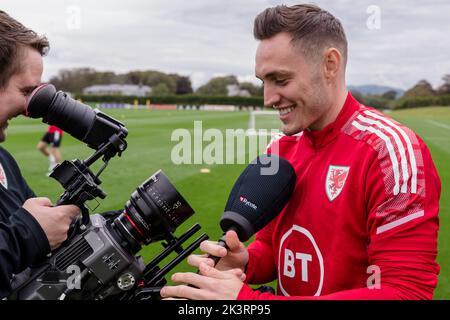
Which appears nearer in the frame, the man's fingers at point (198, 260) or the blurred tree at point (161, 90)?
the man's fingers at point (198, 260)

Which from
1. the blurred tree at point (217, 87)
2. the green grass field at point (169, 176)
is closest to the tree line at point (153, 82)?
the blurred tree at point (217, 87)

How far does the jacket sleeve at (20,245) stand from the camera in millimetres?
2107

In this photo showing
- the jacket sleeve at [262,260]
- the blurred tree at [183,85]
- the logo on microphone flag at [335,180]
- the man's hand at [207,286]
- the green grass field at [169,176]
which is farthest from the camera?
the blurred tree at [183,85]

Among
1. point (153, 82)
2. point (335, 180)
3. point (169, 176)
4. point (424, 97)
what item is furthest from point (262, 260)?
point (153, 82)

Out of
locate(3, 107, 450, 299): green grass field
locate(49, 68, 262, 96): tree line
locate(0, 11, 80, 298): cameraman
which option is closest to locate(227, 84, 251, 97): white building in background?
locate(49, 68, 262, 96): tree line

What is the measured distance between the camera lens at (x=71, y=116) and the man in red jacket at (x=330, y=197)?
712mm

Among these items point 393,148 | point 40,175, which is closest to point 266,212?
point 393,148

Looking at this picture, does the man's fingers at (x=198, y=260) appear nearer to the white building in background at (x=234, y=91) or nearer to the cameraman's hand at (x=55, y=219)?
the cameraman's hand at (x=55, y=219)

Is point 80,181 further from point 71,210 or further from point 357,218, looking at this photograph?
point 357,218

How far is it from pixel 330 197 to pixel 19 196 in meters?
1.78

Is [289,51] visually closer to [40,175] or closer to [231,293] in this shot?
[231,293]

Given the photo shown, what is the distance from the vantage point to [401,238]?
188 centimetres

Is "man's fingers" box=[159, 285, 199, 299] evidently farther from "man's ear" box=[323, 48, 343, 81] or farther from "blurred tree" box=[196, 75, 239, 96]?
"blurred tree" box=[196, 75, 239, 96]

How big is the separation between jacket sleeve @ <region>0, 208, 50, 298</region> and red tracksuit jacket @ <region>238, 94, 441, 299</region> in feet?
3.06
